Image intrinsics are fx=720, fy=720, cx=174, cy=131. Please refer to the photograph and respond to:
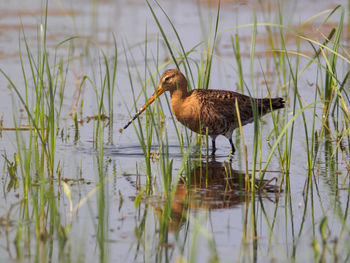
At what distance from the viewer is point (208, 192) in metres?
5.63

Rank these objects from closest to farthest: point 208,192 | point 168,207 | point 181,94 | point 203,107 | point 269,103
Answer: point 168,207, point 208,192, point 203,107, point 181,94, point 269,103

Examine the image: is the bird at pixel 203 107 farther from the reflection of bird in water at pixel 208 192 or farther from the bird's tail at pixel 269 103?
the reflection of bird in water at pixel 208 192

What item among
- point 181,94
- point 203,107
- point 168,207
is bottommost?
point 168,207

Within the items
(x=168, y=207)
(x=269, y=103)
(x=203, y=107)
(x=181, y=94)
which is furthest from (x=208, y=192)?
(x=269, y=103)

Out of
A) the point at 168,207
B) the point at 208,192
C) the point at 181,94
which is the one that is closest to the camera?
the point at 168,207

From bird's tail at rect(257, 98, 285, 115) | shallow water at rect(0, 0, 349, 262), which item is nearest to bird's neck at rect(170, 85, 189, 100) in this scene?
shallow water at rect(0, 0, 349, 262)

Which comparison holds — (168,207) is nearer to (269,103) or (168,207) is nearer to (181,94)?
(181,94)

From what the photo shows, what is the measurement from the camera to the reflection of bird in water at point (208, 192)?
202 inches

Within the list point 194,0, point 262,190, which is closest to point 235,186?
point 262,190

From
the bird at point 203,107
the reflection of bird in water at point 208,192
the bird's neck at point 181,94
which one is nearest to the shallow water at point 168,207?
the reflection of bird in water at point 208,192

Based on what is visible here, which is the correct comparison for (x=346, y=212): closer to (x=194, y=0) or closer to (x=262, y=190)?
(x=262, y=190)

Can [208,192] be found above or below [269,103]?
below

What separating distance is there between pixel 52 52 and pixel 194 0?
14.6 feet

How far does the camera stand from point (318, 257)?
4086mm
